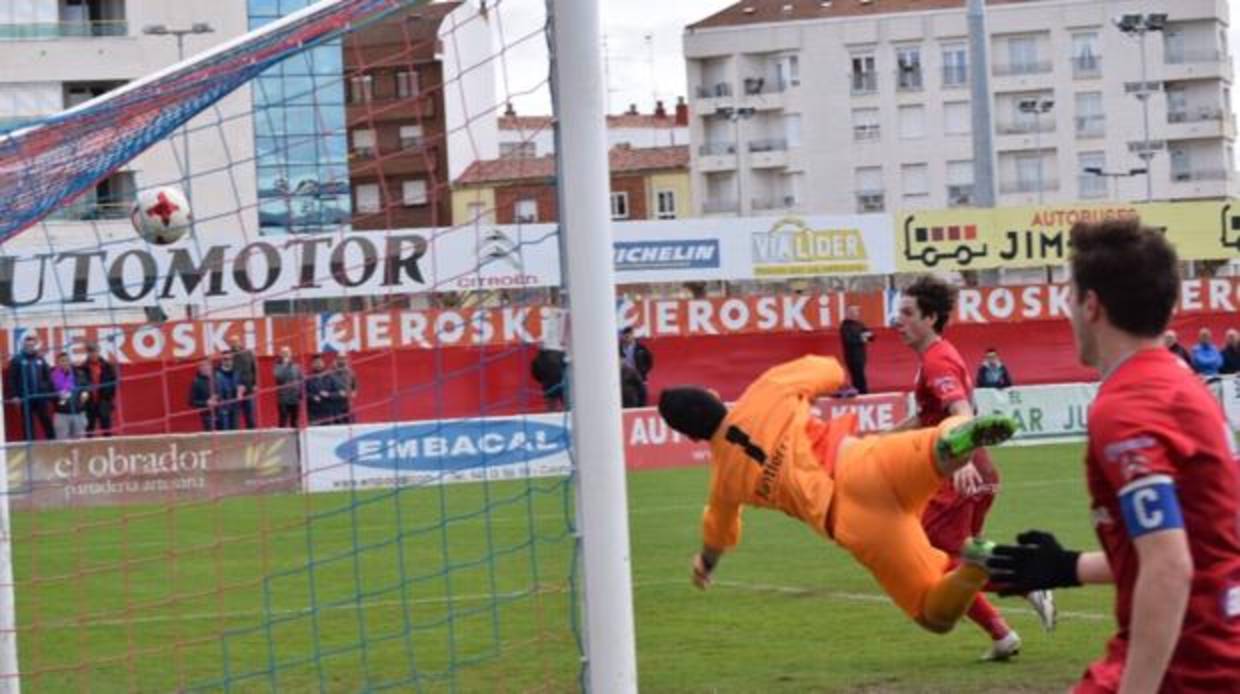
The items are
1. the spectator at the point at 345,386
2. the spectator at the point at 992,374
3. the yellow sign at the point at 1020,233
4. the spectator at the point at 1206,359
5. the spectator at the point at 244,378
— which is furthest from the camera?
the yellow sign at the point at 1020,233

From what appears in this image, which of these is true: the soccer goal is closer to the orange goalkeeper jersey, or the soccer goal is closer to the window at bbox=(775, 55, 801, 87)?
the orange goalkeeper jersey

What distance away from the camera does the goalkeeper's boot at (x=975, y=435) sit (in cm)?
793

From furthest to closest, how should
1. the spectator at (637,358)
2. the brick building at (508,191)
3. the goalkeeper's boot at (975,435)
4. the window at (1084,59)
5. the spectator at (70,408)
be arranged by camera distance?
1. the window at (1084,59)
2. the spectator at (637,358)
3. the spectator at (70,408)
4. the brick building at (508,191)
5. the goalkeeper's boot at (975,435)

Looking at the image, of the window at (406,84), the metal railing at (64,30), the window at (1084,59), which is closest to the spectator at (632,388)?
the window at (406,84)

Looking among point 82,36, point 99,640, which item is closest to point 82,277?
point 99,640

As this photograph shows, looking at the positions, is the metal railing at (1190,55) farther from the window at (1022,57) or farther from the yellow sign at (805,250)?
the yellow sign at (805,250)

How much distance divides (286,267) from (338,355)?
3055 mm

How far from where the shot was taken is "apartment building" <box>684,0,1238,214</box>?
102 m

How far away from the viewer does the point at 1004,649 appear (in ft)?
37.1

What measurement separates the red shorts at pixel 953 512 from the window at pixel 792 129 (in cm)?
9262

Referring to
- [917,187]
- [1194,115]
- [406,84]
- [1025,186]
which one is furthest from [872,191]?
[406,84]

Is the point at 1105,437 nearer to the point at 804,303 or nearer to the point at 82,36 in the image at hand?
the point at 804,303

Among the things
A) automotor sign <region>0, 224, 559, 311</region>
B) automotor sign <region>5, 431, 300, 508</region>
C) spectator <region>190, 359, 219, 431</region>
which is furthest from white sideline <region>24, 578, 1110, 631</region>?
spectator <region>190, 359, 219, 431</region>

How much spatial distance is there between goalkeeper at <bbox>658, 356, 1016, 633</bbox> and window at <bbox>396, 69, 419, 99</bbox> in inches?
62.6
